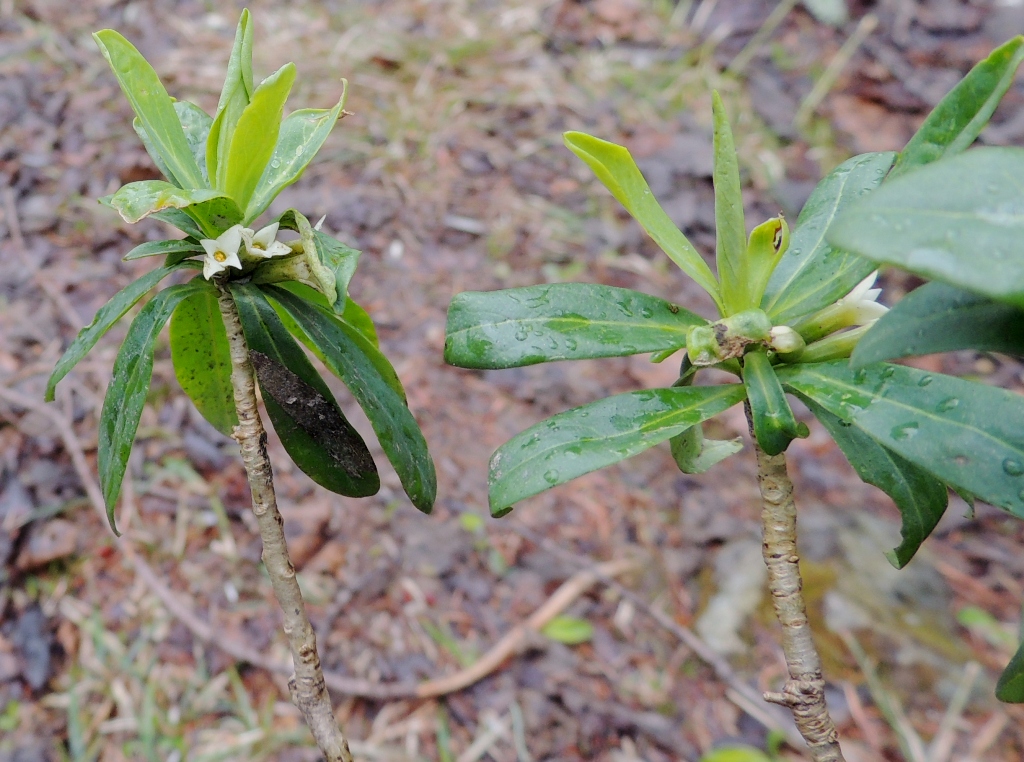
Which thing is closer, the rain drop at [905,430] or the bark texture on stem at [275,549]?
the rain drop at [905,430]

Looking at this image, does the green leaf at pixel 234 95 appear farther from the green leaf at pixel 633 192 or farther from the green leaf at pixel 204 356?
the green leaf at pixel 633 192

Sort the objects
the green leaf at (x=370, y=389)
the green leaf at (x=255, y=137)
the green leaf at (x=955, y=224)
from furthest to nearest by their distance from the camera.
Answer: the green leaf at (x=370, y=389) < the green leaf at (x=255, y=137) < the green leaf at (x=955, y=224)

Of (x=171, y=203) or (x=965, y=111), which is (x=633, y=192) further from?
(x=171, y=203)

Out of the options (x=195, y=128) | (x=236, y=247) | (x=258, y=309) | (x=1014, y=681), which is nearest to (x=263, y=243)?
(x=236, y=247)

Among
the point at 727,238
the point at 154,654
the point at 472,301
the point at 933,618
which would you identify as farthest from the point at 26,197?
the point at 933,618

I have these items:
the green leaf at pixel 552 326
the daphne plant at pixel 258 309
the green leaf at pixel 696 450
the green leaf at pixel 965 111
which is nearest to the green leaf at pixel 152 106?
the daphne plant at pixel 258 309

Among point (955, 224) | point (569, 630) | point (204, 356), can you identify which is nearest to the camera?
point (955, 224)
